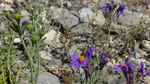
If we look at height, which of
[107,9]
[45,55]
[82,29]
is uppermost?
[107,9]

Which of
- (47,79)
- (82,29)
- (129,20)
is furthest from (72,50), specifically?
(129,20)

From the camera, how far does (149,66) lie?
Answer: 298 centimetres

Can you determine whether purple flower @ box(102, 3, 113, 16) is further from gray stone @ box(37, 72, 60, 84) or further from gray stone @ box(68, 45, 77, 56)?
gray stone @ box(37, 72, 60, 84)

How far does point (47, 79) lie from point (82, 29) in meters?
1.76

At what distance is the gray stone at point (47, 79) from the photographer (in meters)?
2.36

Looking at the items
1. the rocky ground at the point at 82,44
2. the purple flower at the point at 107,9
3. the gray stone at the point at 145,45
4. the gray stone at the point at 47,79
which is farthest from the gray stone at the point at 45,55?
the gray stone at the point at 145,45

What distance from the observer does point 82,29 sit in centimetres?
386

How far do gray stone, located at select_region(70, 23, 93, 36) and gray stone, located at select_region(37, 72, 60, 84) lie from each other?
1456 millimetres

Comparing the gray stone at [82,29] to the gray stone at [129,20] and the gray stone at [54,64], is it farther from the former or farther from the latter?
the gray stone at [129,20]

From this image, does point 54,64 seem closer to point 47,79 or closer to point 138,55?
point 47,79

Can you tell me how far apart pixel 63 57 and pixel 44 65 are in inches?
15.8

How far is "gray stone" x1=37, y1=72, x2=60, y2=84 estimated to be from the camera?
7.75 ft

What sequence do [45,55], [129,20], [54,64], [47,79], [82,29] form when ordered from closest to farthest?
[47,79], [54,64], [45,55], [82,29], [129,20]

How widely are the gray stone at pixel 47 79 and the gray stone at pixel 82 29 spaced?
4.78 feet
